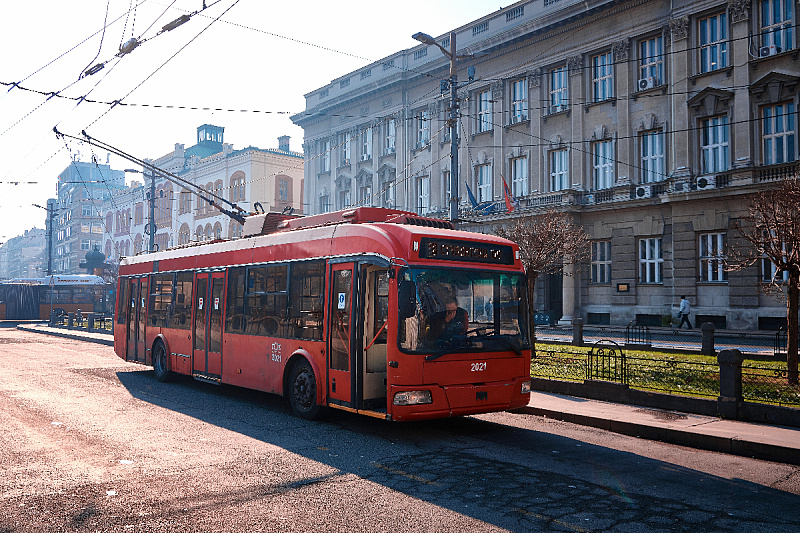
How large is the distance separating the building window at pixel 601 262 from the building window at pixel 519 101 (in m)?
8.22

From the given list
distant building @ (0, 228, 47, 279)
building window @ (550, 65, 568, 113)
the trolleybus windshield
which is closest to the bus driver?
the trolleybus windshield

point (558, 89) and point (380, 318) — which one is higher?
point (558, 89)

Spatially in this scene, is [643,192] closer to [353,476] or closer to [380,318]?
[380,318]

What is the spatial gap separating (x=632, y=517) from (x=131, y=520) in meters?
4.19

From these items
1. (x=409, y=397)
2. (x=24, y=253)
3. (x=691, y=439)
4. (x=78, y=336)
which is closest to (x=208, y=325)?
(x=409, y=397)

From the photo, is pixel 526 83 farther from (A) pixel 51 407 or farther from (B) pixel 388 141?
(A) pixel 51 407

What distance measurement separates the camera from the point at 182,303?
580 inches

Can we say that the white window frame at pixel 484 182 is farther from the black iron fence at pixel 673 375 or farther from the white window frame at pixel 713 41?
the black iron fence at pixel 673 375

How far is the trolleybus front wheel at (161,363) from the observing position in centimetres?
1520

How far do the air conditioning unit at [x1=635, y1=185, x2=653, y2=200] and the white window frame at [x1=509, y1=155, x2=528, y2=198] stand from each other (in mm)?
6914

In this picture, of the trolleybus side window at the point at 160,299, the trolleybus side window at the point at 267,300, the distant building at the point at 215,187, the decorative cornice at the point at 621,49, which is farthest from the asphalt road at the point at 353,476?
the distant building at the point at 215,187

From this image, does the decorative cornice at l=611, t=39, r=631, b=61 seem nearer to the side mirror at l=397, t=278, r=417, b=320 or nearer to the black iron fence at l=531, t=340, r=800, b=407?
the black iron fence at l=531, t=340, r=800, b=407

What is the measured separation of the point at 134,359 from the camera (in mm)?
17062

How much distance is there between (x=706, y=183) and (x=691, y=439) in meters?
22.0
